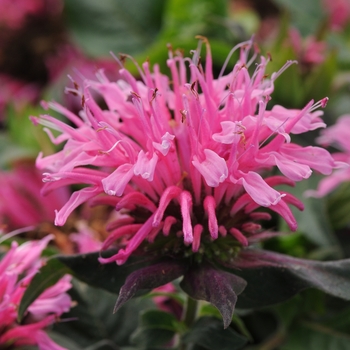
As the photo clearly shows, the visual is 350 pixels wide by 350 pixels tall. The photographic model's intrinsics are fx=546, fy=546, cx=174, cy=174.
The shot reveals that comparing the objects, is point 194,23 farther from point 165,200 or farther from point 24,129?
point 165,200

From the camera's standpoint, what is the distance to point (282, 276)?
0.38m

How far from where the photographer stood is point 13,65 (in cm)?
108

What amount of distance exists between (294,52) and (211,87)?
302 mm

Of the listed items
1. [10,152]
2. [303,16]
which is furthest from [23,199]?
[303,16]

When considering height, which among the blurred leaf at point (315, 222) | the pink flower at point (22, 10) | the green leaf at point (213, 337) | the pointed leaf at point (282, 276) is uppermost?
the pink flower at point (22, 10)

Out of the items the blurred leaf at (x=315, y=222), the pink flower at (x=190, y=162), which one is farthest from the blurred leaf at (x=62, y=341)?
the blurred leaf at (x=315, y=222)

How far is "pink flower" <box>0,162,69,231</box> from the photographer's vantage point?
0.75 meters

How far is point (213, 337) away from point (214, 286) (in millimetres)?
62

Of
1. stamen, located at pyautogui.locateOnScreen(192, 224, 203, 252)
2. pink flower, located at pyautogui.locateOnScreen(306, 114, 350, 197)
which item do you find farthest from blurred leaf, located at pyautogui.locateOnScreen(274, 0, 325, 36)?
stamen, located at pyautogui.locateOnScreen(192, 224, 203, 252)

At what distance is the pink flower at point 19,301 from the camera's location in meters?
0.41

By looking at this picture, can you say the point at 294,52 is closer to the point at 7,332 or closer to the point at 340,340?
the point at 340,340

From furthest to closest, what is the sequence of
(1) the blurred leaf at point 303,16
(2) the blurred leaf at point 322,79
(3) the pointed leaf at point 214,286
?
(1) the blurred leaf at point 303,16 < (2) the blurred leaf at point 322,79 < (3) the pointed leaf at point 214,286

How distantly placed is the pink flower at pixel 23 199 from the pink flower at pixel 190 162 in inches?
14.3

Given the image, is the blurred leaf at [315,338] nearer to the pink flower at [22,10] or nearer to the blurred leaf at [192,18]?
the blurred leaf at [192,18]
